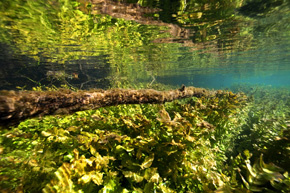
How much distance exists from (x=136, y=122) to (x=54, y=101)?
195 cm

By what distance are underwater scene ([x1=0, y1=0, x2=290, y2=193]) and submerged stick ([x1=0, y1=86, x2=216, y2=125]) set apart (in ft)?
0.06

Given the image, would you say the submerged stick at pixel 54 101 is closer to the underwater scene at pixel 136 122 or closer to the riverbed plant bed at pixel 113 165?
the underwater scene at pixel 136 122

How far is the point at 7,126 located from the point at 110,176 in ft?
6.29

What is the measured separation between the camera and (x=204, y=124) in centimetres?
288

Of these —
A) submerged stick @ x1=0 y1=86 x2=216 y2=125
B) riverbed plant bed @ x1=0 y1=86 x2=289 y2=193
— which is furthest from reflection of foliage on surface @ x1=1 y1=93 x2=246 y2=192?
submerged stick @ x1=0 y1=86 x2=216 y2=125

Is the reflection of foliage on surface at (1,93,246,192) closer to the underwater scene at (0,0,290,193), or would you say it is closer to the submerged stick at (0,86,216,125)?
the underwater scene at (0,0,290,193)

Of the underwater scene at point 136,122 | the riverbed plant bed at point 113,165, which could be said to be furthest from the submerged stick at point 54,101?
the riverbed plant bed at point 113,165

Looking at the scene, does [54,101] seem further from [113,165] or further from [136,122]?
[136,122]

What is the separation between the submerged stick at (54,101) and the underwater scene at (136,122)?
0.02 meters

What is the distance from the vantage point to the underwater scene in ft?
5.33

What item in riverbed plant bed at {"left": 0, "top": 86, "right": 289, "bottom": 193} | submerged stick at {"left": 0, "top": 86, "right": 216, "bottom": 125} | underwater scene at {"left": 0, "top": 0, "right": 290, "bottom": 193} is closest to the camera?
riverbed plant bed at {"left": 0, "top": 86, "right": 289, "bottom": 193}

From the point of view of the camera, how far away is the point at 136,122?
134 inches

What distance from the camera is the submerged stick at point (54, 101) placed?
202 cm

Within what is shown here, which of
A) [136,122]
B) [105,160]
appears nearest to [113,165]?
[105,160]
